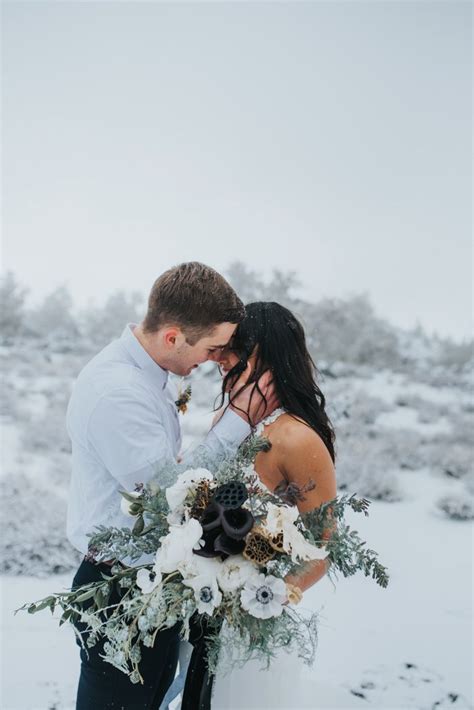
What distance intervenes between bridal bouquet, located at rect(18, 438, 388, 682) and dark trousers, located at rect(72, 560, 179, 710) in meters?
0.49

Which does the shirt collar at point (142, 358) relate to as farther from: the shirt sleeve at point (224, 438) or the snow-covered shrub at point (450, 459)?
the snow-covered shrub at point (450, 459)

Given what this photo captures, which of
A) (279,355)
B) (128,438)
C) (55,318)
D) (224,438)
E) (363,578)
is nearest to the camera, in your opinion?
(128,438)

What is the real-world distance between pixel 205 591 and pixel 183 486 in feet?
0.93

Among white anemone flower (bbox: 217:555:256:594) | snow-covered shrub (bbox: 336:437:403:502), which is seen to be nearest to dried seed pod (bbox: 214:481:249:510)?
white anemone flower (bbox: 217:555:256:594)

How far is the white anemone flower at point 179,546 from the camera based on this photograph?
59.2 inches

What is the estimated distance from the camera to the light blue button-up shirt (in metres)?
1.91

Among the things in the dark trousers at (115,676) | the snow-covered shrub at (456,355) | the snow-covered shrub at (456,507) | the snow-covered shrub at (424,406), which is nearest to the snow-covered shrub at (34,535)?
the dark trousers at (115,676)

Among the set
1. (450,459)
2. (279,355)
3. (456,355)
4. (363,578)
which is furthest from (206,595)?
(456,355)

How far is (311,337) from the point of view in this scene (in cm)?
1962

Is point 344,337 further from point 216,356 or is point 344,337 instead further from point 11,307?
point 216,356

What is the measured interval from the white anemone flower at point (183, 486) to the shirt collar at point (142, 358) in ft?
2.25

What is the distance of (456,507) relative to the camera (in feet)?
24.4

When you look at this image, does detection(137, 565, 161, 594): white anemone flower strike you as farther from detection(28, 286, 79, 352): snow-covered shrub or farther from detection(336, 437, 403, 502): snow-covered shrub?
detection(28, 286, 79, 352): snow-covered shrub

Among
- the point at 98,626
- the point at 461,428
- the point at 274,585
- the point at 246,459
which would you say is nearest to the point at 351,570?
the point at 274,585
